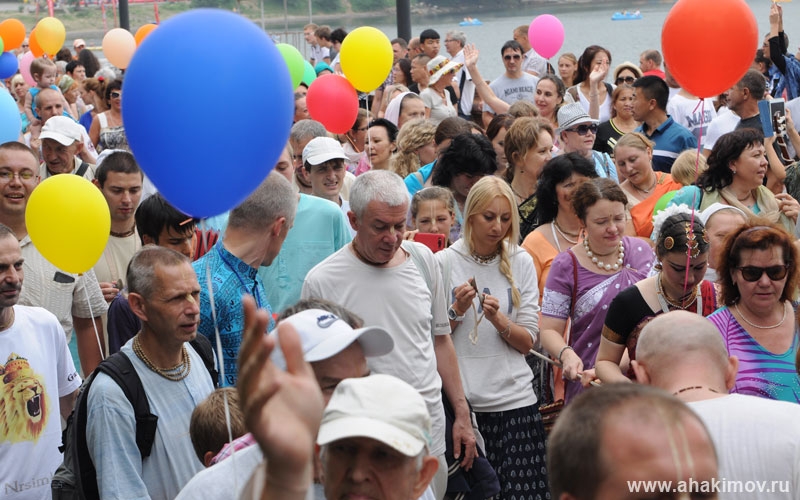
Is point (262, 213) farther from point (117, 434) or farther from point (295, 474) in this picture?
point (295, 474)

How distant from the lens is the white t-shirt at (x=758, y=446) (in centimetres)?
284

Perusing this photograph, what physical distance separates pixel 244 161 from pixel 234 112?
17cm

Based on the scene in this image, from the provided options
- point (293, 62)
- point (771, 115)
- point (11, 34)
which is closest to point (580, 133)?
point (771, 115)

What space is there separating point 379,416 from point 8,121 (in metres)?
5.53

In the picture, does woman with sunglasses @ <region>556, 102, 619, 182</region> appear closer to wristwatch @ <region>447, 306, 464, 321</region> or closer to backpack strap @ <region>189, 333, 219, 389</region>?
wristwatch @ <region>447, 306, 464, 321</region>

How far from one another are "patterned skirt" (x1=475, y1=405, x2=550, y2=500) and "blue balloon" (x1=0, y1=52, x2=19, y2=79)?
10979mm

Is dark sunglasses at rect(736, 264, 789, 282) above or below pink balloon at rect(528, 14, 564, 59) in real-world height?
below

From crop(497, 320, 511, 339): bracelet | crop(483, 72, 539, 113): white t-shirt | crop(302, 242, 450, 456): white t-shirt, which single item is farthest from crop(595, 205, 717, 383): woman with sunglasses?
crop(483, 72, 539, 113): white t-shirt

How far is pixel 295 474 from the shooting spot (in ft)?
5.74

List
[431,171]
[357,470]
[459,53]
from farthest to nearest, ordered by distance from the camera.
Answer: [459,53] → [431,171] → [357,470]

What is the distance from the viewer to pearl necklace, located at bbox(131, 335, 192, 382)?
11.7 feet

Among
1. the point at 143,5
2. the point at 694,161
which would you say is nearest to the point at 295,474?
the point at 694,161

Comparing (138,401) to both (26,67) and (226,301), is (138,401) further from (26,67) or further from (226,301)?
(26,67)

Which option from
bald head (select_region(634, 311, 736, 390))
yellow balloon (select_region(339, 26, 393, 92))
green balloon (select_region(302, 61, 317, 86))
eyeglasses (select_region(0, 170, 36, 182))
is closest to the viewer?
bald head (select_region(634, 311, 736, 390))
